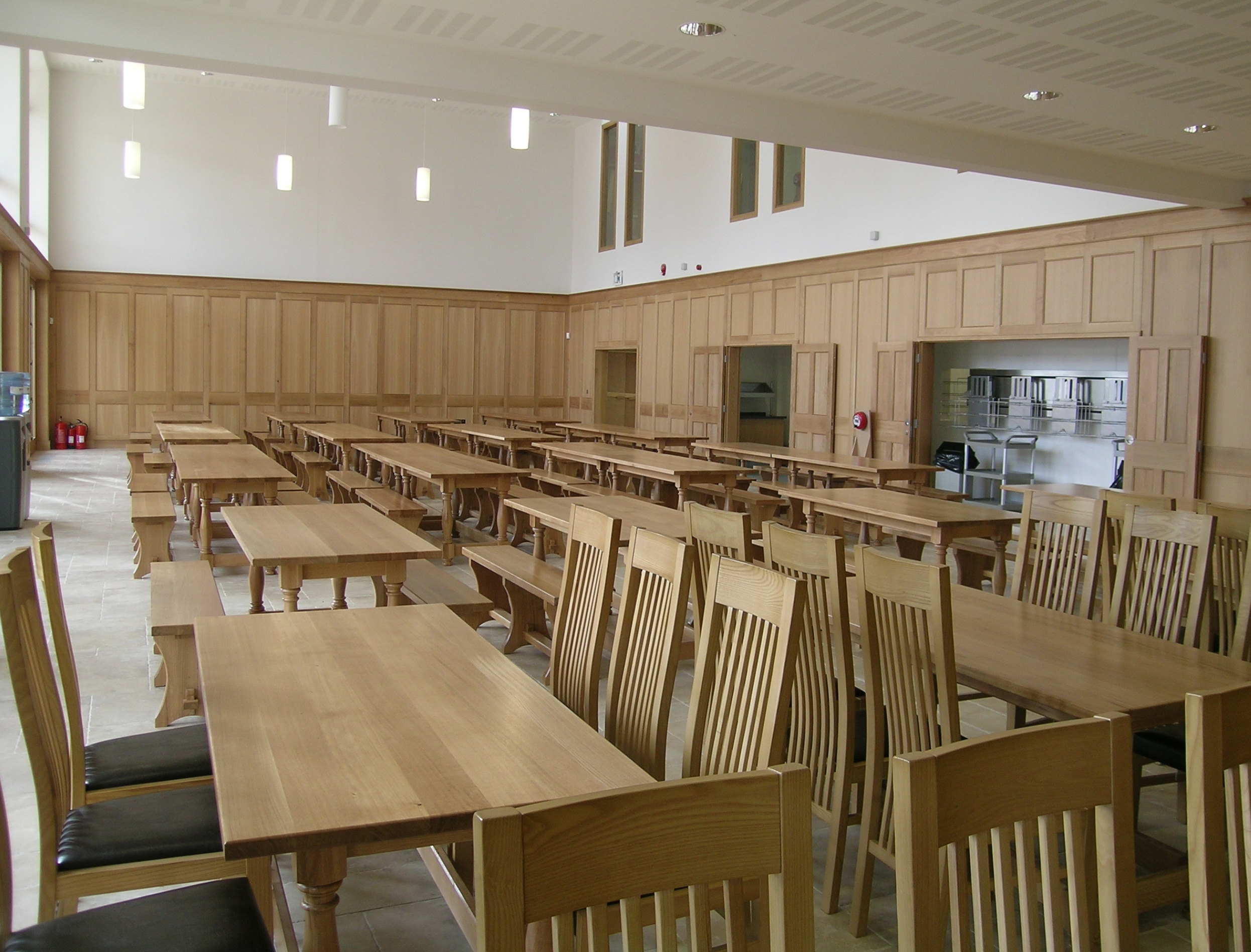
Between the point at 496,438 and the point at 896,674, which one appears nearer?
the point at 896,674

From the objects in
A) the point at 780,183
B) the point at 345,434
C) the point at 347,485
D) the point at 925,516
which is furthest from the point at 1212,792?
the point at 780,183

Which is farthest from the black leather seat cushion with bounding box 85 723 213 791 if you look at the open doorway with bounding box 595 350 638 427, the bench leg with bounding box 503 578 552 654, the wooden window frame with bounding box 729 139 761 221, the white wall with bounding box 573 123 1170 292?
the open doorway with bounding box 595 350 638 427

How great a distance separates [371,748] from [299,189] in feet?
52.2

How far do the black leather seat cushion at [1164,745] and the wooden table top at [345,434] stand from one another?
8.28 m

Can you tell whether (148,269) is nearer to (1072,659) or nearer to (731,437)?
(731,437)

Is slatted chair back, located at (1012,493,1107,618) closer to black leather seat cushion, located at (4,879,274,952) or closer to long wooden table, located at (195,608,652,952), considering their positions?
long wooden table, located at (195,608,652,952)

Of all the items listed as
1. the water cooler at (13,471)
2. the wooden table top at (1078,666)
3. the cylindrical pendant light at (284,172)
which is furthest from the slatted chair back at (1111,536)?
the cylindrical pendant light at (284,172)

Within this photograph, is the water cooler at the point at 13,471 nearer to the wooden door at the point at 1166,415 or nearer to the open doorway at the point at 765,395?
the wooden door at the point at 1166,415

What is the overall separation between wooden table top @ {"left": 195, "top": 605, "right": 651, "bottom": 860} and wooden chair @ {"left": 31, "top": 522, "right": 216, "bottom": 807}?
0.81ft

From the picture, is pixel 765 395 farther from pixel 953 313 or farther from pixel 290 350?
pixel 290 350

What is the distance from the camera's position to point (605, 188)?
16859 mm

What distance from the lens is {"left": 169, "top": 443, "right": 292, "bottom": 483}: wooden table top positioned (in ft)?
21.0

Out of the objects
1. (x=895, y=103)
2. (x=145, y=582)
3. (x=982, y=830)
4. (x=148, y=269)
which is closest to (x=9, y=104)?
(x=148, y=269)

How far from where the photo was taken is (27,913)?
2.55 meters
